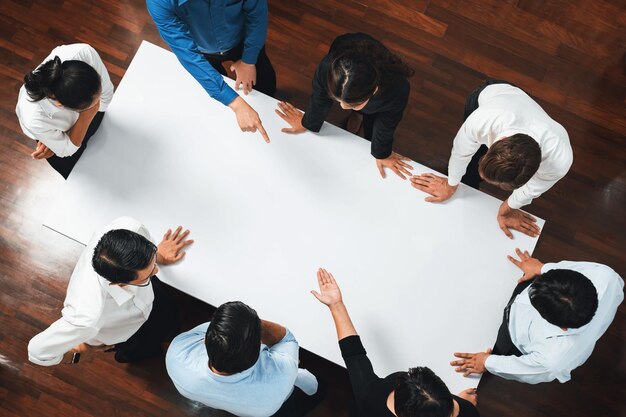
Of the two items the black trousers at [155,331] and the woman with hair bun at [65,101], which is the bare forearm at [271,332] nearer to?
the black trousers at [155,331]

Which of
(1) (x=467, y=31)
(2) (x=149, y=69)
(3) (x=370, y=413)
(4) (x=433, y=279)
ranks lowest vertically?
(3) (x=370, y=413)

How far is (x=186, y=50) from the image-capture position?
204 cm

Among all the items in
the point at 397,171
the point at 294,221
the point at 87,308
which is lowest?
the point at 87,308

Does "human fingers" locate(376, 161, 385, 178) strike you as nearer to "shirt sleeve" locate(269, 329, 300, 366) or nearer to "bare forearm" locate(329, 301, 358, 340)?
"bare forearm" locate(329, 301, 358, 340)

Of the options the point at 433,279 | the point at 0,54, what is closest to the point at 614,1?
the point at 433,279

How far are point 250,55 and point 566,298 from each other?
158cm

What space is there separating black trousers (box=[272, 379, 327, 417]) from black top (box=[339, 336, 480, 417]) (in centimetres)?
47

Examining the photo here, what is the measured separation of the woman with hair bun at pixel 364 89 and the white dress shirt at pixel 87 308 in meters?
0.82

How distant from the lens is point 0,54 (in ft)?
10.1

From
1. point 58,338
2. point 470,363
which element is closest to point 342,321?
point 470,363

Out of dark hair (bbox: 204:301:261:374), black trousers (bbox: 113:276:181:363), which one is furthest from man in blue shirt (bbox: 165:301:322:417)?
black trousers (bbox: 113:276:181:363)

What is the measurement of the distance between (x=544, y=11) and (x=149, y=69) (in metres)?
2.38

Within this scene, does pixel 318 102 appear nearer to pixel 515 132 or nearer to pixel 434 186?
pixel 434 186

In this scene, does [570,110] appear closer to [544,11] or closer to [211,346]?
[544,11]
